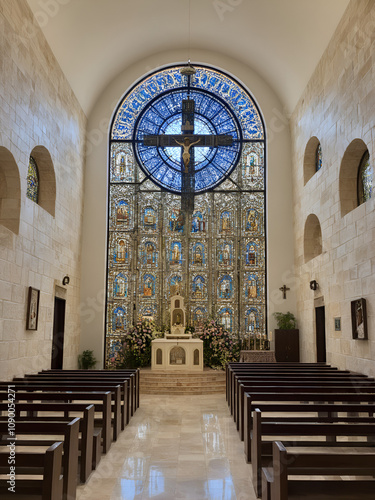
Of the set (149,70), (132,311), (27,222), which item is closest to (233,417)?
(27,222)

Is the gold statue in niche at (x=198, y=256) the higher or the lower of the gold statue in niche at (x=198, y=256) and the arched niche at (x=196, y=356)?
the higher

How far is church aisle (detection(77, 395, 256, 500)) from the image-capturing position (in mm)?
4309

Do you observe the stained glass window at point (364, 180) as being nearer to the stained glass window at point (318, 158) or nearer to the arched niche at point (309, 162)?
the stained glass window at point (318, 158)

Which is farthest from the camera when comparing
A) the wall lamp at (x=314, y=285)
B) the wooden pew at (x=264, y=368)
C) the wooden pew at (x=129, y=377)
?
the wall lamp at (x=314, y=285)

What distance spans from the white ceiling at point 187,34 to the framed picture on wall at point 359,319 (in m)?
5.63

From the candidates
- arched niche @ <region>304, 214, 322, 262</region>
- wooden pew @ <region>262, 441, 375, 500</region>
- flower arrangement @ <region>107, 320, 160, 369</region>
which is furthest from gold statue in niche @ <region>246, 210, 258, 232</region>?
wooden pew @ <region>262, 441, 375, 500</region>

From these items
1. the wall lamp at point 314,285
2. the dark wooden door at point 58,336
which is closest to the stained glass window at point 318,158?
the wall lamp at point 314,285

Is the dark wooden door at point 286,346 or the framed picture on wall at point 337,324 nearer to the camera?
the framed picture on wall at point 337,324

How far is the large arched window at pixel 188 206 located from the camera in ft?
44.9

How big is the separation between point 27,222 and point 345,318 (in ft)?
20.4

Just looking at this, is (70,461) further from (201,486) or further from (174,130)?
(174,130)

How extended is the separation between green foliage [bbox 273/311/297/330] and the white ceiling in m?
5.83

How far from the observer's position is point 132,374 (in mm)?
8172

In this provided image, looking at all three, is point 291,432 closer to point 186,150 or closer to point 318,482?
point 318,482
